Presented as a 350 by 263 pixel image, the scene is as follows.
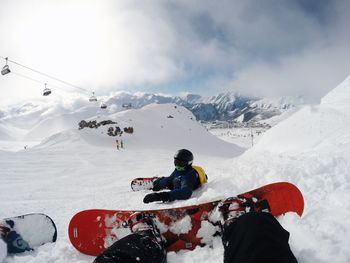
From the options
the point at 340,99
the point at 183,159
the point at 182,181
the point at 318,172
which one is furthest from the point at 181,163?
the point at 340,99

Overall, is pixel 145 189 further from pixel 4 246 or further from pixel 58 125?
pixel 58 125

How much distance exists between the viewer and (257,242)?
1.94m

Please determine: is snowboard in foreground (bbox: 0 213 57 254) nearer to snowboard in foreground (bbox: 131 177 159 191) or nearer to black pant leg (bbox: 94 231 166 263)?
black pant leg (bbox: 94 231 166 263)

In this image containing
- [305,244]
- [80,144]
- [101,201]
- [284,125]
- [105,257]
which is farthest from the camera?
[80,144]

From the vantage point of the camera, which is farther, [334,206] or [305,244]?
[334,206]

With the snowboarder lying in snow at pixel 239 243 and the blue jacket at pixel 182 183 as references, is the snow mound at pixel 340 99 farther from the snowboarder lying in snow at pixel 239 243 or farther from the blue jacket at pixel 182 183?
the snowboarder lying in snow at pixel 239 243

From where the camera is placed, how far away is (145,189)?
823cm

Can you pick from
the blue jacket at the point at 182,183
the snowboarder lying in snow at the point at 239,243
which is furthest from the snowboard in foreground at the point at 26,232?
the blue jacket at the point at 182,183

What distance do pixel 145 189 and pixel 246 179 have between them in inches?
140

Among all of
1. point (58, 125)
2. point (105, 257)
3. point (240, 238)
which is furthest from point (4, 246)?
point (58, 125)

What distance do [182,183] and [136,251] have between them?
3.28m

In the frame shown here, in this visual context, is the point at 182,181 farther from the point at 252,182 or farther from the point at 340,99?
the point at 340,99

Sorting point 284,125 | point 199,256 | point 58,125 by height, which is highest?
point 58,125

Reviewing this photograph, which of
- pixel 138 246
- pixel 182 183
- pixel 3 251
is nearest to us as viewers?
pixel 138 246
